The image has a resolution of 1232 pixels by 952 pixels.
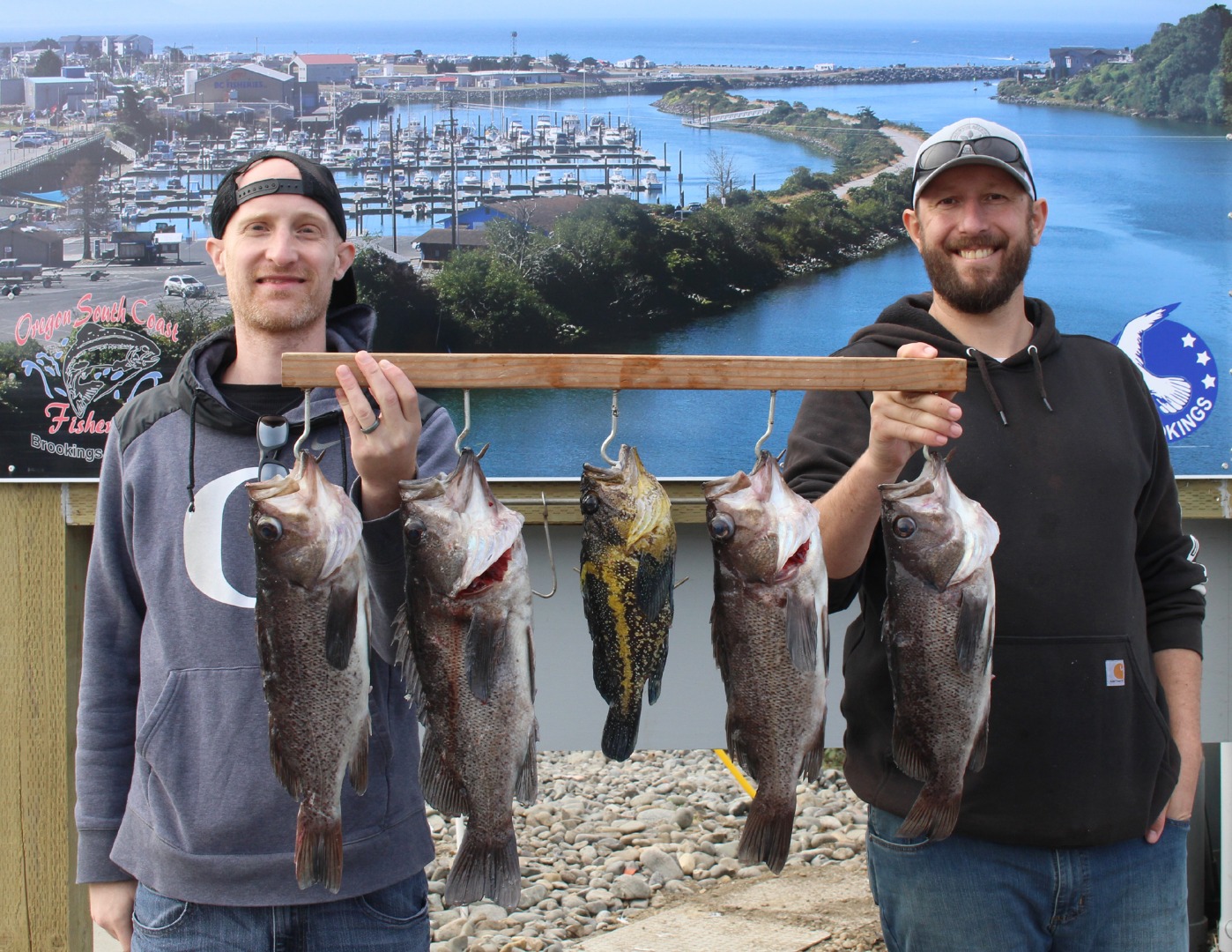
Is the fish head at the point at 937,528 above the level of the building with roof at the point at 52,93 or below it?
below

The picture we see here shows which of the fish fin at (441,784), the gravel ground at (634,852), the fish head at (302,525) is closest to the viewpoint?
the fish head at (302,525)

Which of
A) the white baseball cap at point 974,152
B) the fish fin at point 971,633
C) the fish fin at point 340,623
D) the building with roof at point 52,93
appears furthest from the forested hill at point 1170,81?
the fish fin at point 340,623

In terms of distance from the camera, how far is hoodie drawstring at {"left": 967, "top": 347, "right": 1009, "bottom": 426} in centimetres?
241

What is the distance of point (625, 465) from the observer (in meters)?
2.17

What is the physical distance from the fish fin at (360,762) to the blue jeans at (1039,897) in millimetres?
1116

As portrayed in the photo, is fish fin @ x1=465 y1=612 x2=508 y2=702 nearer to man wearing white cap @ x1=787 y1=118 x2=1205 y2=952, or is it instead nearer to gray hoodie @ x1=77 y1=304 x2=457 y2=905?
gray hoodie @ x1=77 y1=304 x2=457 y2=905

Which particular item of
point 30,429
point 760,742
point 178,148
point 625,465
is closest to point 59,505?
point 30,429

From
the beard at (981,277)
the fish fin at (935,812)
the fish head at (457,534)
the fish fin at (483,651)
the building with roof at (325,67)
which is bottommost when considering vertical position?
the fish fin at (935,812)

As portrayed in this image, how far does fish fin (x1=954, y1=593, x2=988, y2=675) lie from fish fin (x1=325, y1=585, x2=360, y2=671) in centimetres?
114

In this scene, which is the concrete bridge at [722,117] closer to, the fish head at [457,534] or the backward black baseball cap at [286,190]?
the backward black baseball cap at [286,190]

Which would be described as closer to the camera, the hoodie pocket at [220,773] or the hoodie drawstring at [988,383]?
the hoodie pocket at [220,773]

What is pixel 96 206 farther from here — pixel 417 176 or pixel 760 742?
pixel 760 742

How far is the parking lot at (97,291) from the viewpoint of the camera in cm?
361

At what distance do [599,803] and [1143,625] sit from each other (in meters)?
3.89
